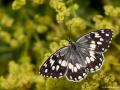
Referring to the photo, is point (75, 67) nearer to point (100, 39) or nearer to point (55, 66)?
point (55, 66)

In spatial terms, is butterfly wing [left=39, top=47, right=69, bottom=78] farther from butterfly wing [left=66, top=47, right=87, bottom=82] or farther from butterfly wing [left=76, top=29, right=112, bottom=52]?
butterfly wing [left=76, top=29, right=112, bottom=52]

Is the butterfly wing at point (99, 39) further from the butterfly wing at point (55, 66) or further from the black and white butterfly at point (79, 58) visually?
the butterfly wing at point (55, 66)

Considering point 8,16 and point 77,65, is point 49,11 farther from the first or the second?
point 77,65

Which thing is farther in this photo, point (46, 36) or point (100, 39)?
point (46, 36)

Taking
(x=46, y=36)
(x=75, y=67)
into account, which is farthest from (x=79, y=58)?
(x=46, y=36)

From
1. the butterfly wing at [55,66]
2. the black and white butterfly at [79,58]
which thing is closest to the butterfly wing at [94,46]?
the black and white butterfly at [79,58]

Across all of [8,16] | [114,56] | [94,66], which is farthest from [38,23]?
[94,66]
